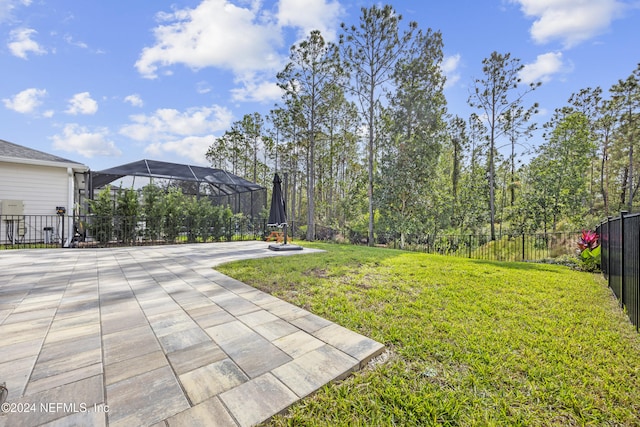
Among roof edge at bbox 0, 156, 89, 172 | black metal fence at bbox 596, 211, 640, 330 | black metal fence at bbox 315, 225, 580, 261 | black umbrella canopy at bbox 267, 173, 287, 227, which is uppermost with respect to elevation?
roof edge at bbox 0, 156, 89, 172

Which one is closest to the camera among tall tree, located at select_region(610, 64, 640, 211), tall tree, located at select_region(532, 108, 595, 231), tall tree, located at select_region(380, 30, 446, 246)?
tall tree, located at select_region(380, 30, 446, 246)

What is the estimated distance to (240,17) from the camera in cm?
656

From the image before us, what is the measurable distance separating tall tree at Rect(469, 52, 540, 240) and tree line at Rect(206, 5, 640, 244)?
0.15 ft

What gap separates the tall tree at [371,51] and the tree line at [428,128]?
0.14ft

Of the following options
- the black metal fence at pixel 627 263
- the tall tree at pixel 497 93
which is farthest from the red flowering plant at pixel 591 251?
the tall tree at pixel 497 93

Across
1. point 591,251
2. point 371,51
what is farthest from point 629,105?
point 591,251

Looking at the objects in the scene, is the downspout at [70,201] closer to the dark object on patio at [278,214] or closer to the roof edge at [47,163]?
the roof edge at [47,163]

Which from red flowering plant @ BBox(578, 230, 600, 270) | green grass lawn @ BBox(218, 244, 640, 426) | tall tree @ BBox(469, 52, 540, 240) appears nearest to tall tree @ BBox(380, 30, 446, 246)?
tall tree @ BBox(469, 52, 540, 240)

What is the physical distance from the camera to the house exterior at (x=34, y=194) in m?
8.16

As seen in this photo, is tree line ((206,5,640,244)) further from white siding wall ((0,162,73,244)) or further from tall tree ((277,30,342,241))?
white siding wall ((0,162,73,244))

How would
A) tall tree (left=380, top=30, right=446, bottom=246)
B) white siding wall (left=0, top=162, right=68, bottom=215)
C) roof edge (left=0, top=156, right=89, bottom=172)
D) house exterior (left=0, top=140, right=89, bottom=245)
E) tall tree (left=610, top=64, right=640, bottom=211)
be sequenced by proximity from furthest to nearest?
tall tree (left=610, top=64, right=640, bottom=211) < tall tree (left=380, top=30, right=446, bottom=246) < white siding wall (left=0, top=162, right=68, bottom=215) < house exterior (left=0, top=140, right=89, bottom=245) < roof edge (left=0, top=156, right=89, bottom=172)

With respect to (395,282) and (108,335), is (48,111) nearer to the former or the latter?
(108,335)

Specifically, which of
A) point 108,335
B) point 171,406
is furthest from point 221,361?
point 108,335

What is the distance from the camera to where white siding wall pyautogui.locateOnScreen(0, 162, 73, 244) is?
8227 millimetres
